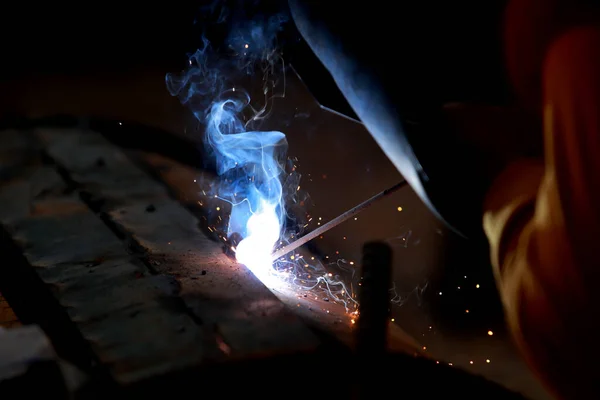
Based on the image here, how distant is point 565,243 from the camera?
934 millimetres

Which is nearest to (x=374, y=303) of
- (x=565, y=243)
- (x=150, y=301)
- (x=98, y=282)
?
(x=565, y=243)

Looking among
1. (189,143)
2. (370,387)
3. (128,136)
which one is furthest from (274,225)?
(370,387)

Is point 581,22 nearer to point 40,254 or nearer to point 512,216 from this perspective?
point 512,216

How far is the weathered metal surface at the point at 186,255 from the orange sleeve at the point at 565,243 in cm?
88

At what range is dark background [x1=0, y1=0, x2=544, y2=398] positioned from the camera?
2672mm

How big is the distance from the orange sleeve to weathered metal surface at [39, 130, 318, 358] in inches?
34.6

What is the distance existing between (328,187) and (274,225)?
45 centimetres

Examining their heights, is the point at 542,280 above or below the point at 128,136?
below

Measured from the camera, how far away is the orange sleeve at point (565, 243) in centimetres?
91

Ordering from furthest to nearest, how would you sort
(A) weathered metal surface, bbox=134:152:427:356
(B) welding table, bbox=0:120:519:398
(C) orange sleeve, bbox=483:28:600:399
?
(A) weathered metal surface, bbox=134:152:427:356, (B) welding table, bbox=0:120:519:398, (C) orange sleeve, bbox=483:28:600:399

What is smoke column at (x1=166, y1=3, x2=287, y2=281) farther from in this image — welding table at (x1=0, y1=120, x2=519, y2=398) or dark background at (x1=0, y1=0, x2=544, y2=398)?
welding table at (x1=0, y1=120, x2=519, y2=398)

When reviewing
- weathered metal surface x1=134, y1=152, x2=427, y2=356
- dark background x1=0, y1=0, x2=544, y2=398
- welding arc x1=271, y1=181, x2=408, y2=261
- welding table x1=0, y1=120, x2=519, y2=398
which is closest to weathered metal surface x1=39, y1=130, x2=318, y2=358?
welding table x1=0, y1=120, x2=519, y2=398

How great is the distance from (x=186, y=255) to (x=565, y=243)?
1589 mm

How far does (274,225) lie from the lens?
2746mm
